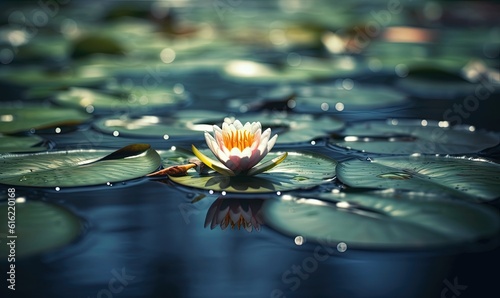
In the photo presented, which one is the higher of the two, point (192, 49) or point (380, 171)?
point (192, 49)

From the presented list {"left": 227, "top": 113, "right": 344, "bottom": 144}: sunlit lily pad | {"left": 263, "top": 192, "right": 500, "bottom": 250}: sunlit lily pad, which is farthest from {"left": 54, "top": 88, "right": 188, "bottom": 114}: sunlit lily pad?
{"left": 263, "top": 192, "right": 500, "bottom": 250}: sunlit lily pad

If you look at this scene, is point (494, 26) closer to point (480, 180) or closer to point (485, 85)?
point (485, 85)

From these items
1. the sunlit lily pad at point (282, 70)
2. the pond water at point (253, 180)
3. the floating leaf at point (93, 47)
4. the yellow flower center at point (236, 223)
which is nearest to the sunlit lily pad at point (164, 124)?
the pond water at point (253, 180)

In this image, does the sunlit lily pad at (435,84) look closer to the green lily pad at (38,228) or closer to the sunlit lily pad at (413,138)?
the sunlit lily pad at (413,138)

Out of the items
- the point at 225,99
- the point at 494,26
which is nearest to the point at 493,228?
the point at 225,99

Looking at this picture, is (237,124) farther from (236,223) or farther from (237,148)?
(236,223)

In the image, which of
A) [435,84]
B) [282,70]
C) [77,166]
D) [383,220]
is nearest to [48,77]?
[282,70]
